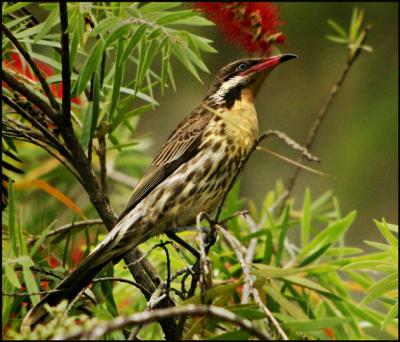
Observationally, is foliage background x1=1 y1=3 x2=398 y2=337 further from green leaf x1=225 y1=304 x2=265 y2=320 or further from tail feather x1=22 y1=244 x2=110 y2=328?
green leaf x1=225 y1=304 x2=265 y2=320

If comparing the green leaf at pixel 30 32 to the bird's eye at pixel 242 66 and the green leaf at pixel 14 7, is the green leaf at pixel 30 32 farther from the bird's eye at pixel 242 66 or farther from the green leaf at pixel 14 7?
the bird's eye at pixel 242 66

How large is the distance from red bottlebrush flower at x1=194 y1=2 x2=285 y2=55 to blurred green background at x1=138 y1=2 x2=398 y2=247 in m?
2.89

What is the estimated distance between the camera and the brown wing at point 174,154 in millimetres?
3678

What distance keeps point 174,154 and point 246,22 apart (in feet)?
2.53

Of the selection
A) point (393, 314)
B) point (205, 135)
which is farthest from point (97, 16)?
point (393, 314)

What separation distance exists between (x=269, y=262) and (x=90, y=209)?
989 mm

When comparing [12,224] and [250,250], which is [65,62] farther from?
[250,250]

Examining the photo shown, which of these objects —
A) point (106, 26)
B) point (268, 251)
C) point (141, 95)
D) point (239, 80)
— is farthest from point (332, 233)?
point (106, 26)

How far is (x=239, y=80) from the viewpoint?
399cm

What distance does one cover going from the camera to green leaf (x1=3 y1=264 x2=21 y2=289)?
7.88ft

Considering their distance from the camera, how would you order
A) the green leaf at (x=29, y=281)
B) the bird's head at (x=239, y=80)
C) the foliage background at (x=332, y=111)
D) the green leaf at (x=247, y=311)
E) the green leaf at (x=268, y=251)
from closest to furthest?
the green leaf at (x=247, y=311), the green leaf at (x=29, y=281), the green leaf at (x=268, y=251), the bird's head at (x=239, y=80), the foliage background at (x=332, y=111)

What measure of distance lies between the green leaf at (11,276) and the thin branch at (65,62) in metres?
0.51

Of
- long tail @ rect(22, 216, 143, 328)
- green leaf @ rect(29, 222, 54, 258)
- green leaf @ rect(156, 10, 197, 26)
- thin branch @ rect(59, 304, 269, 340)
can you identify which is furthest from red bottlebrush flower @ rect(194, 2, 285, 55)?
thin branch @ rect(59, 304, 269, 340)

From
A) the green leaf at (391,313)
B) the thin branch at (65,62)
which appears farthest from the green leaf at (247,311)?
the thin branch at (65,62)
